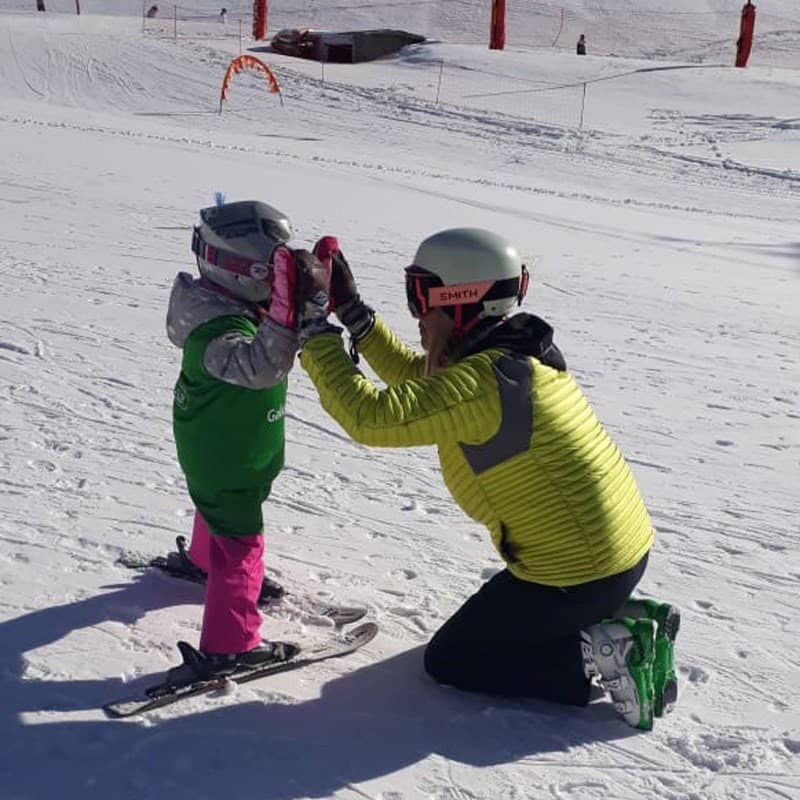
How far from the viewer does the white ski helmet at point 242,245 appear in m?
3.40

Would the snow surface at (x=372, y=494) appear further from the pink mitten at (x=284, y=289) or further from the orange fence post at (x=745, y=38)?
the orange fence post at (x=745, y=38)

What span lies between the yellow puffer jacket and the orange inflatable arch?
21.5m

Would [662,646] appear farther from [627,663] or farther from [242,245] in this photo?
[242,245]

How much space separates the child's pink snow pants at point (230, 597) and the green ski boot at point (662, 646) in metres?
1.10

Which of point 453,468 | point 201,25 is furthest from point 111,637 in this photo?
point 201,25

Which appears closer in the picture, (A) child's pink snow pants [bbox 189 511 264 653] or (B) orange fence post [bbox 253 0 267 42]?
(A) child's pink snow pants [bbox 189 511 264 653]

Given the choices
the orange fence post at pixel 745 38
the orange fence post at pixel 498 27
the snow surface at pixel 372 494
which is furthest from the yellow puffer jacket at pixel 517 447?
the orange fence post at pixel 498 27

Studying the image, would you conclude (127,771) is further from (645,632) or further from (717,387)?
(717,387)

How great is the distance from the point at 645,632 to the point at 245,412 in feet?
4.27

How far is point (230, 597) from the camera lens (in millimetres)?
3434

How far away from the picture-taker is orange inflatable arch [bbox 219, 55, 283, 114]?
80.5ft

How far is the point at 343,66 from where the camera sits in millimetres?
29906

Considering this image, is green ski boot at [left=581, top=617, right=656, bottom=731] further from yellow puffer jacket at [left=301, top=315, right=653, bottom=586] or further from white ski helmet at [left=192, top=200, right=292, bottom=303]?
white ski helmet at [left=192, top=200, right=292, bottom=303]

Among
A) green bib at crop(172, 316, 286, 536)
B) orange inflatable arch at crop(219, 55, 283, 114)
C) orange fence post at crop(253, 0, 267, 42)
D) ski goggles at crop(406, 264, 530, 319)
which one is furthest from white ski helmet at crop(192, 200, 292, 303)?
orange fence post at crop(253, 0, 267, 42)
